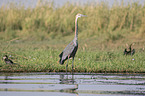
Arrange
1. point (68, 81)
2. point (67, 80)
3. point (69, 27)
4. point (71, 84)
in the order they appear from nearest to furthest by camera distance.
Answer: point (71, 84) < point (68, 81) < point (67, 80) < point (69, 27)

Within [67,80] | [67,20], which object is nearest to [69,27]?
[67,20]

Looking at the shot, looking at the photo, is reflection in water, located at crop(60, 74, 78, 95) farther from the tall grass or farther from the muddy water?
the tall grass

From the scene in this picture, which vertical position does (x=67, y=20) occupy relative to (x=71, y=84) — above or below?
above

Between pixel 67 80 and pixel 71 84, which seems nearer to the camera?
pixel 71 84

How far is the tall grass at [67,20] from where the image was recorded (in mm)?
22422

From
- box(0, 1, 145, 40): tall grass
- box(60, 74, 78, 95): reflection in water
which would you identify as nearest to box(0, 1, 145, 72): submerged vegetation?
box(0, 1, 145, 40): tall grass

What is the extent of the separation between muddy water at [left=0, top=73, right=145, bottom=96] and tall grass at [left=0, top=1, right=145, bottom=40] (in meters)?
10.3

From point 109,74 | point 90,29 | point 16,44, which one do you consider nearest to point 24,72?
point 109,74

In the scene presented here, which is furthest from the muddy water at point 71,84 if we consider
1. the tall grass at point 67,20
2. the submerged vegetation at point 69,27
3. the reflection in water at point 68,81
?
the tall grass at point 67,20

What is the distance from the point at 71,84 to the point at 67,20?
15.6m

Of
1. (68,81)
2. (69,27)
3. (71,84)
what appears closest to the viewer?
(71,84)

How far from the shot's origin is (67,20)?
2422 centimetres

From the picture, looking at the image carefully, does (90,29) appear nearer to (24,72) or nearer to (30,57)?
(30,57)

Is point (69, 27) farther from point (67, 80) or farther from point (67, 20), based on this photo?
point (67, 80)
